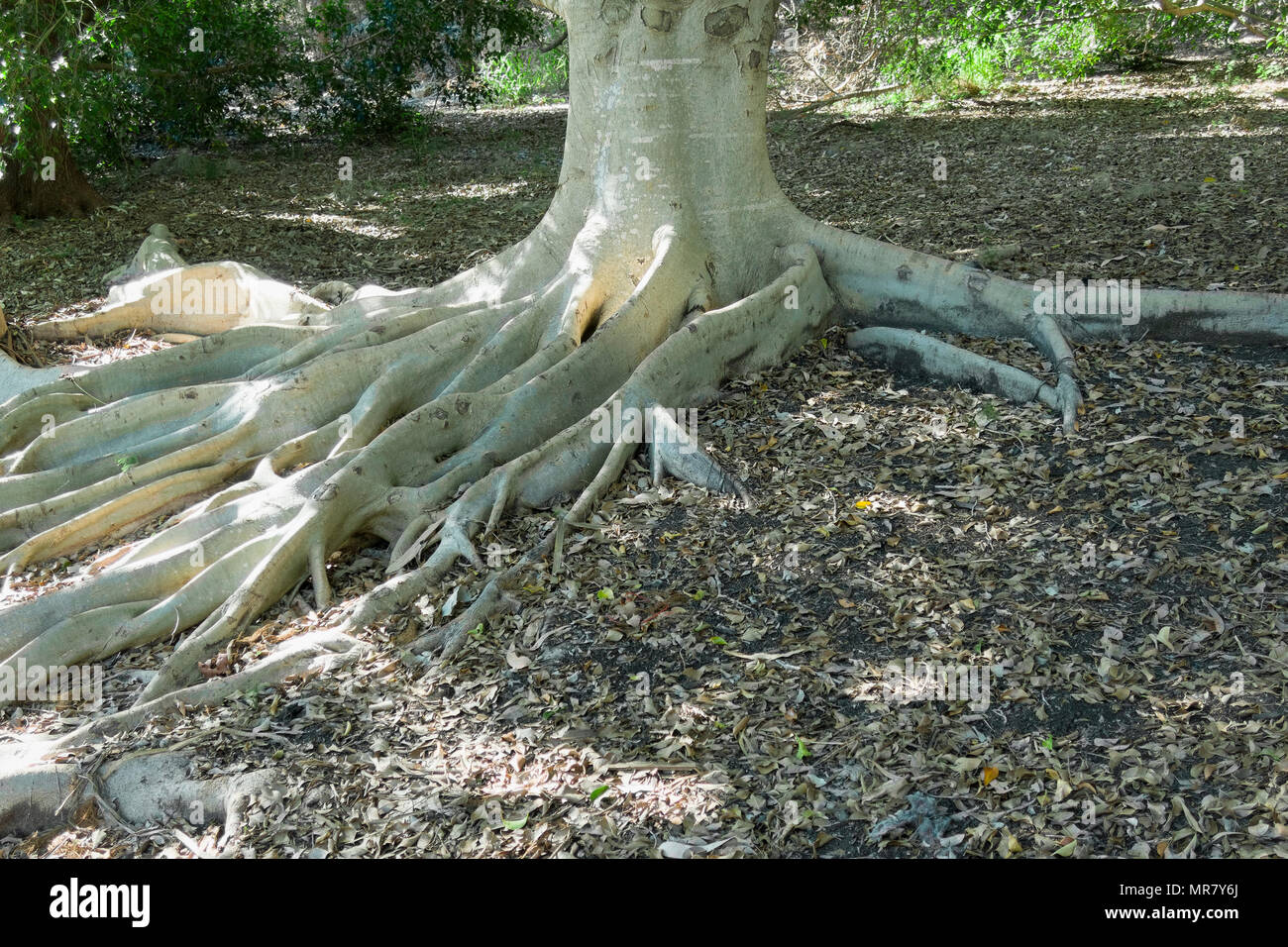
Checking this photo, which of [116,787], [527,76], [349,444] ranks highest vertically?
[527,76]

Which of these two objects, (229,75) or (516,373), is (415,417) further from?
(229,75)

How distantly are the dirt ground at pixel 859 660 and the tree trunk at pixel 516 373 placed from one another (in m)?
0.18

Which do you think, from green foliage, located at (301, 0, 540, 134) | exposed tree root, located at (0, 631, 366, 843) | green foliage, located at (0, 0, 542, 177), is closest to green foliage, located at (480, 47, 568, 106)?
green foliage, located at (0, 0, 542, 177)

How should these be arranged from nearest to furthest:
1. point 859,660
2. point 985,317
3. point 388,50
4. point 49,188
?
point 859,660 → point 985,317 → point 49,188 → point 388,50

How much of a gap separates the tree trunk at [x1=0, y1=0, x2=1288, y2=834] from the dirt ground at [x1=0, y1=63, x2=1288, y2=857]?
176 mm

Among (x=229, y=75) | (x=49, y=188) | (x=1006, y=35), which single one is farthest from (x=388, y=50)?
(x=1006, y=35)

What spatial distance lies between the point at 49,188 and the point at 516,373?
285 inches

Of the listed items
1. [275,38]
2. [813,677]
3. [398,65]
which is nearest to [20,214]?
[275,38]

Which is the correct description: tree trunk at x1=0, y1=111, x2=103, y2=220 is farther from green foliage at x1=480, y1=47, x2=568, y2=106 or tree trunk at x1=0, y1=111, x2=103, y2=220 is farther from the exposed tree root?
→ green foliage at x1=480, y1=47, x2=568, y2=106

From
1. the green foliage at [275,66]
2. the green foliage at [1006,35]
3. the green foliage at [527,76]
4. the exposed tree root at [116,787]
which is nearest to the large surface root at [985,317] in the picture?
the exposed tree root at [116,787]

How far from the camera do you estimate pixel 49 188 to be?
34.3ft

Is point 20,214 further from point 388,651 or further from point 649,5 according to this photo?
point 388,651

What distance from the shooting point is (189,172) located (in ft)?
41.1

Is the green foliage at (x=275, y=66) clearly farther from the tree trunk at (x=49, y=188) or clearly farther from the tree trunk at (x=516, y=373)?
the tree trunk at (x=516, y=373)
